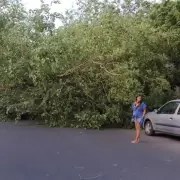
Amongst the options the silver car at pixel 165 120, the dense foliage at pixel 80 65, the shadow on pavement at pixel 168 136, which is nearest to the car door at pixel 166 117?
the silver car at pixel 165 120

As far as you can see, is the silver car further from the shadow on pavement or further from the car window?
the shadow on pavement

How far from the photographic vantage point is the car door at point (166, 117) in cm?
1269

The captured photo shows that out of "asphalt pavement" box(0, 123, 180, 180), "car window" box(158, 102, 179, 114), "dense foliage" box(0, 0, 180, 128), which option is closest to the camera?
"asphalt pavement" box(0, 123, 180, 180)

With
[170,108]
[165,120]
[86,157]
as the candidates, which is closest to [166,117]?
[165,120]

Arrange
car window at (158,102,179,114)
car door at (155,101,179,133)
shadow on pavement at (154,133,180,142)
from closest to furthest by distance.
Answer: car door at (155,101,179,133) → car window at (158,102,179,114) → shadow on pavement at (154,133,180,142)

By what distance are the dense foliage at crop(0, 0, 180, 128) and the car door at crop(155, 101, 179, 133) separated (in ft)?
8.09

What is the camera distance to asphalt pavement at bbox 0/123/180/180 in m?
7.32

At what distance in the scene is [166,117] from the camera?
12.9 meters

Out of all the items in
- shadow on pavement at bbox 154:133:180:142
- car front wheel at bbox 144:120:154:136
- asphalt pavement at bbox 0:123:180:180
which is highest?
car front wheel at bbox 144:120:154:136

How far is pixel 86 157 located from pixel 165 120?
4741 millimetres

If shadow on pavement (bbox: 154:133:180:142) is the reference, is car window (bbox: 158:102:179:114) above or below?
above

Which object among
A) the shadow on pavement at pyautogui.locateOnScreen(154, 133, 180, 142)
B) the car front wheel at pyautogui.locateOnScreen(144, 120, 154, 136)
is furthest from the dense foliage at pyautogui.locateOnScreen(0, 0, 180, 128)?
the shadow on pavement at pyautogui.locateOnScreen(154, 133, 180, 142)

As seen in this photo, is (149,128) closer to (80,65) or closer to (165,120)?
(165,120)

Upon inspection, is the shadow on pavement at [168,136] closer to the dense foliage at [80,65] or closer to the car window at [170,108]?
the car window at [170,108]
